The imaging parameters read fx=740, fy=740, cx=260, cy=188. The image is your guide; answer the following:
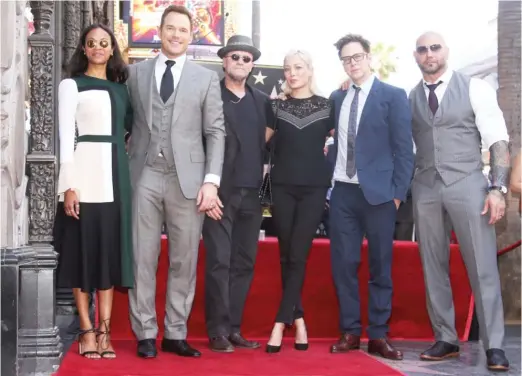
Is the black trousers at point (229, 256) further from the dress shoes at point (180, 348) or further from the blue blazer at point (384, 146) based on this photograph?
the blue blazer at point (384, 146)

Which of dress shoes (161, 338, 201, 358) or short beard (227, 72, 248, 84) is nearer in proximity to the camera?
dress shoes (161, 338, 201, 358)

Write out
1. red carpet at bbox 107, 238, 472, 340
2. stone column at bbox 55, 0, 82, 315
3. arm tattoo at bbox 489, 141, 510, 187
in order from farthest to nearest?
stone column at bbox 55, 0, 82, 315 < red carpet at bbox 107, 238, 472, 340 < arm tattoo at bbox 489, 141, 510, 187

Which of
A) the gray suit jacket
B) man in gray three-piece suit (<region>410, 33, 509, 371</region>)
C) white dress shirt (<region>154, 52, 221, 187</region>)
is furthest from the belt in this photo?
man in gray three-piece suit (<region>410, 33, 509, 371</region>)

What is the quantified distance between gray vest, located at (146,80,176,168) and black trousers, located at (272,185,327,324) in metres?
0.84

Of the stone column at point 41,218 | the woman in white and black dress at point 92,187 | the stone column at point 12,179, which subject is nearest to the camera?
the stone column at point 12,179

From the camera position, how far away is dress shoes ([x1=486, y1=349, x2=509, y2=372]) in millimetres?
4812

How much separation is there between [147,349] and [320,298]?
1701 millimetres

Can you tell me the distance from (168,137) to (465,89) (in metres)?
2.02

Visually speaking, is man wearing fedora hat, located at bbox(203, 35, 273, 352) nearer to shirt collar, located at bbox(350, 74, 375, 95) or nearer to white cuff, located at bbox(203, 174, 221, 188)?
white cuff, located at bbox(203, 174, 221, 188)

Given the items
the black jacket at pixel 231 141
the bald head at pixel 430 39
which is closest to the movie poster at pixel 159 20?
the black jacket at pixel 231 141

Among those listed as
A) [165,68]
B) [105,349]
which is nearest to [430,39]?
[165,68]

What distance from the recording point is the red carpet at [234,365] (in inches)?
175

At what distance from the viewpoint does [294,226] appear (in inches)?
204

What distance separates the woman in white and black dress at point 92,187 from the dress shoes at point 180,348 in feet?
1.53
